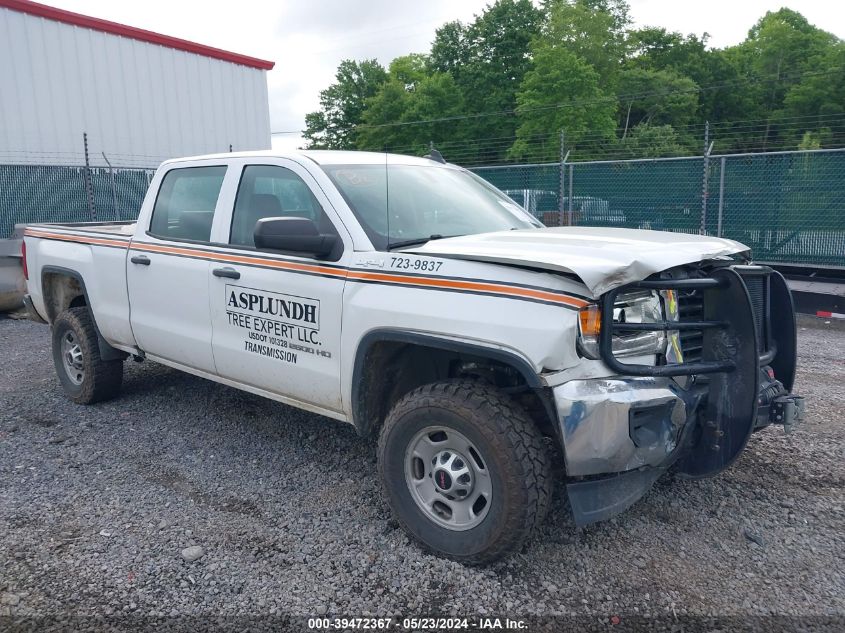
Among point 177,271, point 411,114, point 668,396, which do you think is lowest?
point 668,396

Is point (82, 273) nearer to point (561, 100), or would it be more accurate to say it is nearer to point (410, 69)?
point (561, 100)

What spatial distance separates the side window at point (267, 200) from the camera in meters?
4.07

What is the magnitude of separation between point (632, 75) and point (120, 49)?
150ft

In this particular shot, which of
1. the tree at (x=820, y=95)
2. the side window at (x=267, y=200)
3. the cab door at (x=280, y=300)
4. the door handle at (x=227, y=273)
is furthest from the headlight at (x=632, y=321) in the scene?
the tree at (x=820, y=95)

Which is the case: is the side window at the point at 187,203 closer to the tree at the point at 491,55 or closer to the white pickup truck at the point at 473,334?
the white pickup truck at the point at 473,334

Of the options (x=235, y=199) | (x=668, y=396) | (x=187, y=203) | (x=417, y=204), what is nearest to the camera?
(x=668, y=396)

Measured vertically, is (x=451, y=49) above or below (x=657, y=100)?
above

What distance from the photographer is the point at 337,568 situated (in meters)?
3.30

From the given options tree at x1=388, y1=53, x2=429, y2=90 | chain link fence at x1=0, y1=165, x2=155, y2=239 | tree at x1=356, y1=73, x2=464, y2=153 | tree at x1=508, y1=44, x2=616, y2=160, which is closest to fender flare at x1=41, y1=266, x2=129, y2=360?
chain link fence at x1=0, y1=165, x2=155, y2=239

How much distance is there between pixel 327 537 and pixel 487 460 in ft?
3.43

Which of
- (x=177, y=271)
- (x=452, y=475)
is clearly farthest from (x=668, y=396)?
(x=177, y=271)

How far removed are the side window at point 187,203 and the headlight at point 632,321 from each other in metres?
2.71

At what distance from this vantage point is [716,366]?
3.15 meters

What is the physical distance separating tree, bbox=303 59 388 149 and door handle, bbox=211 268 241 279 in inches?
1217
